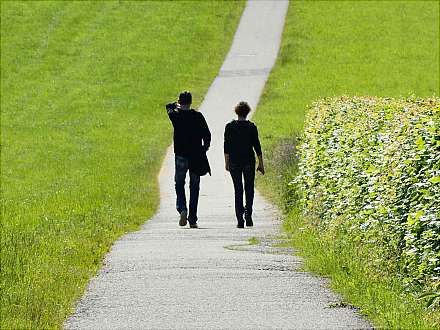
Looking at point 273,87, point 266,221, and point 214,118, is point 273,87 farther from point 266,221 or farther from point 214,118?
point 266,221

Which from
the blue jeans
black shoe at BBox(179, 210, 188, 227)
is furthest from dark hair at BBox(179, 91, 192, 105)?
black shoe at BBox(179, 210, 188, 227)

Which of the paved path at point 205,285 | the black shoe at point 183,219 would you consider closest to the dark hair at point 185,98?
the black shoe at point 183,219

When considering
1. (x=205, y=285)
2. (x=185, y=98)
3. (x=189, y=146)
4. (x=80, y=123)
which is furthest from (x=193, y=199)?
(x=80, y=123)

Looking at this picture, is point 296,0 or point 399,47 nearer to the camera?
point 399,47

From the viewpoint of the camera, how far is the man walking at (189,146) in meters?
17.5

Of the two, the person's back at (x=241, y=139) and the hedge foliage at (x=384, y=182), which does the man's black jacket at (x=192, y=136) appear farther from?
the hedge foliage at (x=384, y=182)

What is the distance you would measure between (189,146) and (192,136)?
173 mm

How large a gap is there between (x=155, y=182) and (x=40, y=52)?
27039 millimetres

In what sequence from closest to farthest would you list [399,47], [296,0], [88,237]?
1. [88,237]
2. [399,47]
3. [296,0]

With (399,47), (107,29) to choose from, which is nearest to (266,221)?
(399,47)

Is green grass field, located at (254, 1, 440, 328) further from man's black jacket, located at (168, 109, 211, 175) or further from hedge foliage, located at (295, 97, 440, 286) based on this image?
hedge foliage, located at (295, 97, 440, 286)

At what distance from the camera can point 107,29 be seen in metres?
55.3

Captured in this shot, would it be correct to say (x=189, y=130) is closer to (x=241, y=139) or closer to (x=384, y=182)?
(x=241, y=139)

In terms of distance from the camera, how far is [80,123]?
40.6 m
